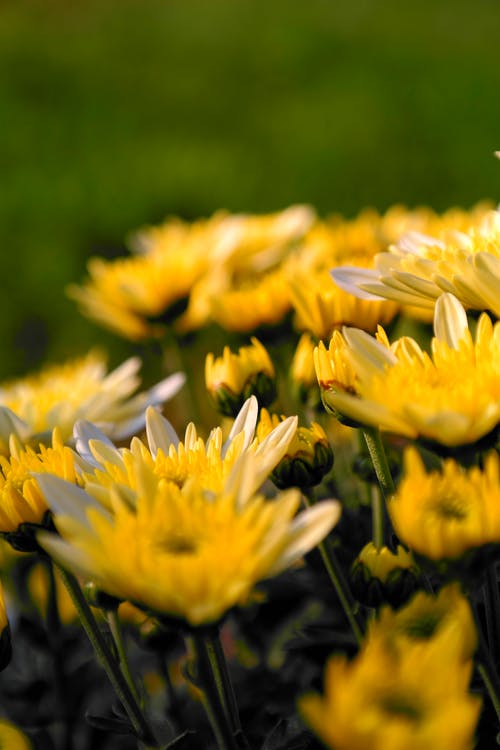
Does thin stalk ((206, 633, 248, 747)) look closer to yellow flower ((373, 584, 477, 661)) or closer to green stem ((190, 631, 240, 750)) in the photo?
green stem ((190, 631, 240, 750))

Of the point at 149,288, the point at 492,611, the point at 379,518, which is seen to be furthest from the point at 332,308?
the point at 149,288

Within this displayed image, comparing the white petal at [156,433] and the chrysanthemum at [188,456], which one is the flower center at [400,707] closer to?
the chrysanthemum at [188,456]

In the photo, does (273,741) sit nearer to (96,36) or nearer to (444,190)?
(444,190)

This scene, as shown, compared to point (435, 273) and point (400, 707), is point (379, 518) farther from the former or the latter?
point (400, 707)

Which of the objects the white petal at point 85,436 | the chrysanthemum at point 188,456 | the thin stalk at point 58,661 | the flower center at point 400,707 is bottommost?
the thin stalk at point 58,661

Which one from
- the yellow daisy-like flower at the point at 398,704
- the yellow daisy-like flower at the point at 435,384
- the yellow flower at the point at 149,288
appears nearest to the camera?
the yellow daisy-like flower at the point at 398,704

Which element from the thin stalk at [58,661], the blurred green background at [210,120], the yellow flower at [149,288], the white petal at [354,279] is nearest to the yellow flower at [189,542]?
the white petal at [354,279]

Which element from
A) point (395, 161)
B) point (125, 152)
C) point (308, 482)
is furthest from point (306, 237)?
point (125, 152)

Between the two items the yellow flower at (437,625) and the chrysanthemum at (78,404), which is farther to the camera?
the chrysanthemum at (78,404)
